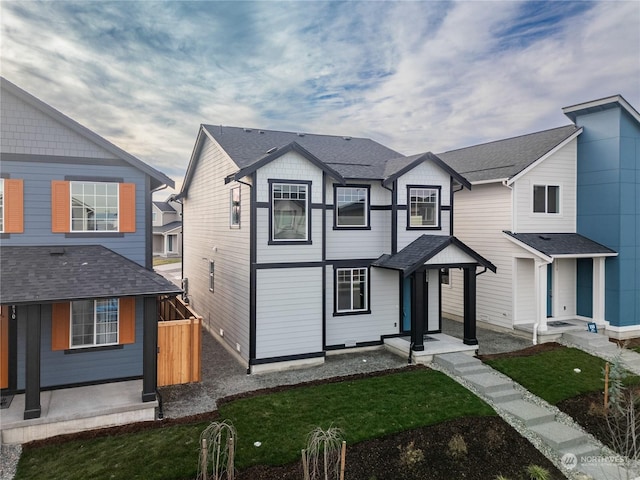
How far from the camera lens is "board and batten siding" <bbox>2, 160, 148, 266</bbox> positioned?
9297 millimetres

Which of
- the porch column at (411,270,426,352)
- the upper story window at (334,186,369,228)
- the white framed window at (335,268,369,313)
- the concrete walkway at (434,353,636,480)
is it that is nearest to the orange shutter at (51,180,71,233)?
the upper story window at (334,186,369,228)

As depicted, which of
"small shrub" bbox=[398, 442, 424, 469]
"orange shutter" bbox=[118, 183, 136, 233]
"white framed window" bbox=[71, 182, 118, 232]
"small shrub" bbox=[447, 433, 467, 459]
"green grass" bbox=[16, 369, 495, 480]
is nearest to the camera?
"green grass" bbox=[16, 369, 495, 480]

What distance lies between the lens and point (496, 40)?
15.2m

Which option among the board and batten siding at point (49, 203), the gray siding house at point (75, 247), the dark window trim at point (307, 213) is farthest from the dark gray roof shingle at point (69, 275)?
the dark window trim at point (307, 213)

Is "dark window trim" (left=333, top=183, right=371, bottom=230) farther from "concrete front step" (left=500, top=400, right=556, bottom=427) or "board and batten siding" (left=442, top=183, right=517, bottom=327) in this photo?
"concrete front step" (left=500, top=400, right=556, bottom=427)

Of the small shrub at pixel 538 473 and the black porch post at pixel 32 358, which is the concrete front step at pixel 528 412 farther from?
the black porch post at pixel 32 358

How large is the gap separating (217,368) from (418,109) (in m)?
15.6

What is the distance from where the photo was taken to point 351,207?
13391 mm

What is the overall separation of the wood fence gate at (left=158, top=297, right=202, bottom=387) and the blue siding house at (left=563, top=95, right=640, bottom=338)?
51.4 feet

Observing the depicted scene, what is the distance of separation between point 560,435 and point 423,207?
313 inches

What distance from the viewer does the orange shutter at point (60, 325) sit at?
920cm

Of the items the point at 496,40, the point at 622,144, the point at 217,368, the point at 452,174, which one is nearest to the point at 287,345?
the point at 217,368

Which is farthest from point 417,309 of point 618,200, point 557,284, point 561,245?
point 618,200

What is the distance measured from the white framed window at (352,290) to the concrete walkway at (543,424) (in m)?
3.41
